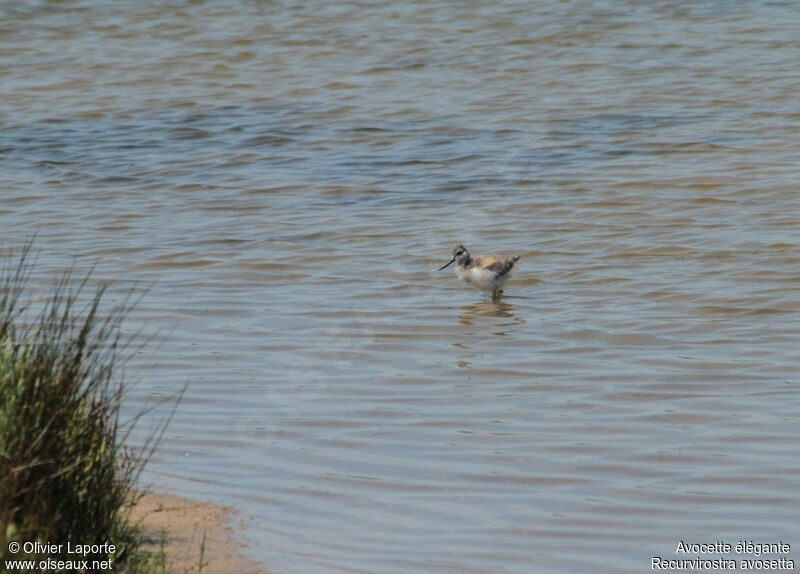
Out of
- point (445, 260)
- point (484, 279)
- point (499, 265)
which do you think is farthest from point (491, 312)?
point (445, 260)

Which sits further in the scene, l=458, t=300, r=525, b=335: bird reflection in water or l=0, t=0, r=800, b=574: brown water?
l=458, t=300, r=525, b=335: bird reflection in water

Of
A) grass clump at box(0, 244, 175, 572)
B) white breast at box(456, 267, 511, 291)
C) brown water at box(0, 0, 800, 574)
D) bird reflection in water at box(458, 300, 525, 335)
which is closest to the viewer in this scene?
grass clump at box(0, 244, 175, 572)

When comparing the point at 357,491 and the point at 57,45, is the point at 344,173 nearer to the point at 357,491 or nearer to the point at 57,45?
the point at 357,491

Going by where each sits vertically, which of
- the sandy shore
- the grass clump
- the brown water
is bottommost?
the brown water

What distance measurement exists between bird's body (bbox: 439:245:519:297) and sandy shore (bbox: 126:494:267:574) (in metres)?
5.08

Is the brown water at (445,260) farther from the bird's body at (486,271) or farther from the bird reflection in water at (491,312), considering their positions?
the bird's body at (486,271)

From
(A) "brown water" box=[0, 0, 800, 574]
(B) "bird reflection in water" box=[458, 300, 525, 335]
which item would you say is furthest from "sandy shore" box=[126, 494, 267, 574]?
(B) "bird reflection in water" box=[458, 300, 525, 335]

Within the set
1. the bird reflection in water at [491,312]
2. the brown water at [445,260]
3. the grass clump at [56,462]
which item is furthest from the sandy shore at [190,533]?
the bird reflection in water at [491,312]

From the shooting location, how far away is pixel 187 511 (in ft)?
18.6

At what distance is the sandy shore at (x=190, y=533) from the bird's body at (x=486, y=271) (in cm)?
508

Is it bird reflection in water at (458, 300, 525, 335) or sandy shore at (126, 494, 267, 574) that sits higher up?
sandy shore at (126, 494, 267, 574)

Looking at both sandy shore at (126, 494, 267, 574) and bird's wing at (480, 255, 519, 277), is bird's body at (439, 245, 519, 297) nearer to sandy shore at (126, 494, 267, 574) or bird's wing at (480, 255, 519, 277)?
bird's wing at (480, 255, 519, 277)

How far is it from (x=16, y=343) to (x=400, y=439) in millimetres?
2718

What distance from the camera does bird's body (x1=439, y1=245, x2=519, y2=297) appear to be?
10.5 metres
